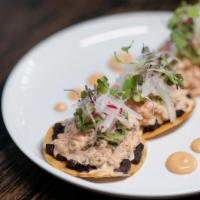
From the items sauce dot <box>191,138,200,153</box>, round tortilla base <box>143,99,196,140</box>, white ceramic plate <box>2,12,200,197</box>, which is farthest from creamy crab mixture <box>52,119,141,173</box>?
sauce dot <box>191,138,200,153</box>

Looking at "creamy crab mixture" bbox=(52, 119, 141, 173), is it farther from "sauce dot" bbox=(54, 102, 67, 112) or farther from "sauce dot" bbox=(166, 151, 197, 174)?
"sauce dot" bbox=(54, 102, 67, 112)

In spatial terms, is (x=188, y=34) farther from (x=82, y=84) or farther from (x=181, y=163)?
(x=181, y=163)

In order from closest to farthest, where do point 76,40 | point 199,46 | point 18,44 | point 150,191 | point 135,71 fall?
point 150,191, point 135,71, point 199,46, point 76,40, point 18,44

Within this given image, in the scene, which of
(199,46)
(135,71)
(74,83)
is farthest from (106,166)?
(199,46)

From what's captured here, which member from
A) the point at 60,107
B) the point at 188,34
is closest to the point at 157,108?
the point at 60,107

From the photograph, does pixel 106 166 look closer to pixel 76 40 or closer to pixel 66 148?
pixel 66 148

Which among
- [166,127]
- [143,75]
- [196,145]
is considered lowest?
[196,145]
